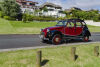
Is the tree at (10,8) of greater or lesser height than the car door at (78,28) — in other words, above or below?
above

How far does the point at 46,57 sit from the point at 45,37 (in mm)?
2907

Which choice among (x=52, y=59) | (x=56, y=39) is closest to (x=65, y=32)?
(x=56, y=39)

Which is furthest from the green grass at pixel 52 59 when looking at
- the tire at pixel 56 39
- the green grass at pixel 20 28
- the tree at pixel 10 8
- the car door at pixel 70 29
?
the tree at pixel 10 8

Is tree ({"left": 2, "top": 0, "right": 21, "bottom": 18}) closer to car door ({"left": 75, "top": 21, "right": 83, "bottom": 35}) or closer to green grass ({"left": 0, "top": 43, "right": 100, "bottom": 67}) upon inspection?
car door ({"left": 75, "top": 21, "right": 83, "bottom": 35})

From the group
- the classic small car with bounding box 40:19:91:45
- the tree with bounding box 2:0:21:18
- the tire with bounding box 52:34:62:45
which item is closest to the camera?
the classic small car with bounding box 40:19:91:45

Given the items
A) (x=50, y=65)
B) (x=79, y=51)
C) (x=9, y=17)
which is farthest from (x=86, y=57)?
(x=9, y=17)

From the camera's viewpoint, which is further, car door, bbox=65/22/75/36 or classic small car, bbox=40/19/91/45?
car door, bbox=65/22/75/36

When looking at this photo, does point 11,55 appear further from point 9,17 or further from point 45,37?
point 9,17

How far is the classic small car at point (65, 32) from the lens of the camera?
9320mm

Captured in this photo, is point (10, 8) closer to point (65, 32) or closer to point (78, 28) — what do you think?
point (78, 28)

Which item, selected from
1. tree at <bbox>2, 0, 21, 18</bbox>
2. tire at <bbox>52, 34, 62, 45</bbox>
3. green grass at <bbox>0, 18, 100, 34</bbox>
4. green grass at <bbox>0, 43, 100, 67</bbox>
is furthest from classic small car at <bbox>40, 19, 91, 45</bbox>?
tree at <bbox>2, 0, 21, 18</bbox>

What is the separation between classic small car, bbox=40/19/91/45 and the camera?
30.6 ft

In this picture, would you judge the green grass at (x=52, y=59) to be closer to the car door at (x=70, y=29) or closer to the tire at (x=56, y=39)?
the tire at (x=56, y=39)

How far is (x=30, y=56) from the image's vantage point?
6.36m
